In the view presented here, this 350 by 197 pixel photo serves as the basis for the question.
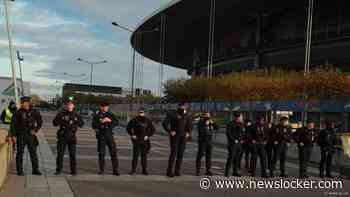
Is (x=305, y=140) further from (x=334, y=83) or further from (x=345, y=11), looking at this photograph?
(x=345, y=11)

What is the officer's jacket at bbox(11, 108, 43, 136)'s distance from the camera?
1317cm

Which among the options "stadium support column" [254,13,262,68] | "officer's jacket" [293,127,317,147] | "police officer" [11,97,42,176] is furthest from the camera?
"stadium support column" [254,13,262,68]

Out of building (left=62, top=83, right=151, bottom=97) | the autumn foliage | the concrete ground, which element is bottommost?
the concrete ground

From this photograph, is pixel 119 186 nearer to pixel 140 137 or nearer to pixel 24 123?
pixel 140 137

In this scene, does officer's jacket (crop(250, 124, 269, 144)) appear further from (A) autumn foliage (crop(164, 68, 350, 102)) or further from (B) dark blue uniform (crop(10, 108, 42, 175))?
(A) autumn foliage (crop(164, 68, 350, 102))

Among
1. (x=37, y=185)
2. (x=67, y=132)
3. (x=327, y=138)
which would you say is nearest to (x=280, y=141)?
(x=327, y=138)

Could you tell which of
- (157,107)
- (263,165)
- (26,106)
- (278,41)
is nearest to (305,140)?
(263,165)

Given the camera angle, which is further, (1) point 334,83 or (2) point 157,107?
(2) point 157,107

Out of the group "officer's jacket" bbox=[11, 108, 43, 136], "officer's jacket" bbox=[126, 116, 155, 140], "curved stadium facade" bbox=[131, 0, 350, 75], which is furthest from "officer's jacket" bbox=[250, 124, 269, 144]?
"curved stadium facade" bbox=[131, 0, 350, 75]

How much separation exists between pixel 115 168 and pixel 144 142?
41.1 inches

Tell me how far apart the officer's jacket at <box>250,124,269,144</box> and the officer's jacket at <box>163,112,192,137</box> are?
2176mm

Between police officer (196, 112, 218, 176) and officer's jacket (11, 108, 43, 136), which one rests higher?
officer's jacket (11, 108, 43, 136)

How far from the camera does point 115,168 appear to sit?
13.9 m

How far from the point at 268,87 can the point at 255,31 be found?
92.9ft
